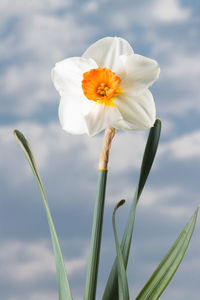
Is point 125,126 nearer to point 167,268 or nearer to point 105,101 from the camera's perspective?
point 105,101

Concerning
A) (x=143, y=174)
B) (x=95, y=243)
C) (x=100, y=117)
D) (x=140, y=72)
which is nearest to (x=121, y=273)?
(x=95, y=243)

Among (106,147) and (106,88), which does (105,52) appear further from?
(106,147)

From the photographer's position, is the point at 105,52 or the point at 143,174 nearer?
the point at 105,52

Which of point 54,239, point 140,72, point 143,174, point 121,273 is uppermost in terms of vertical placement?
point 140,72

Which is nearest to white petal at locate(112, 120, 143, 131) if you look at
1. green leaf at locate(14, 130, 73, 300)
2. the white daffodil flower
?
the white daffodil flower

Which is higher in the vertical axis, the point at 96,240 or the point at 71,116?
the point at 71,116

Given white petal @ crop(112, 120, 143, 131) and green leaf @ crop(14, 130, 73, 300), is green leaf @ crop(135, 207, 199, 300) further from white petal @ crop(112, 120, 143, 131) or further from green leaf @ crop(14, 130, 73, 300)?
white petal @ crop(112, 120, 143, 131)

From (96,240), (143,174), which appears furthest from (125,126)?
(96,240)
